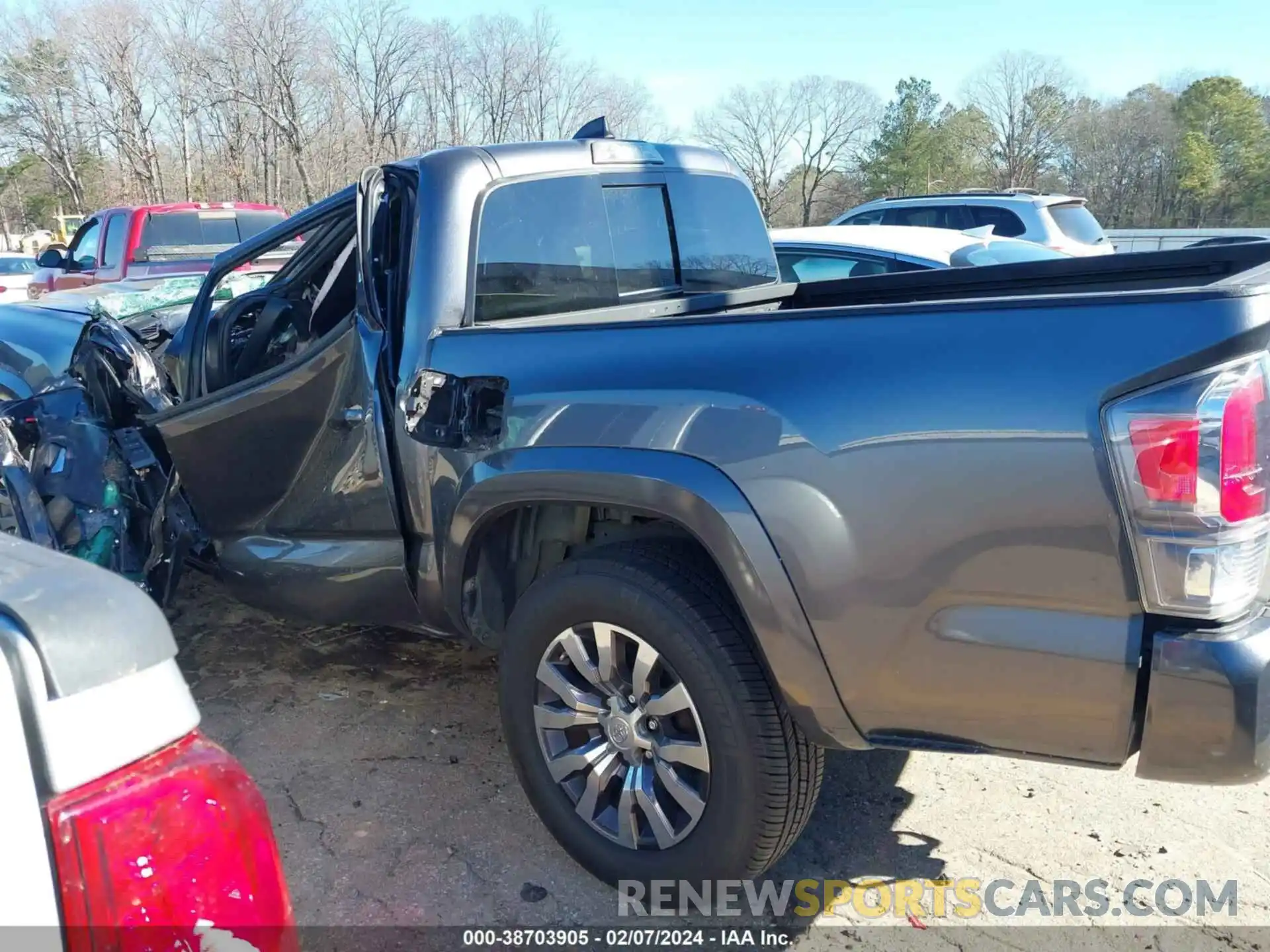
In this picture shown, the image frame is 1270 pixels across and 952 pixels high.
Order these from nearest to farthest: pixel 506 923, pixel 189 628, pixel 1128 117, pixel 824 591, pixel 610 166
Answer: pixel 824 591 < pixel 506 923 < pixel 610 166 < pixel 189 628 < pixel 1128 117

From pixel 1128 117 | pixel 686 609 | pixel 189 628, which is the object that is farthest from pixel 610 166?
pixel 1128 117

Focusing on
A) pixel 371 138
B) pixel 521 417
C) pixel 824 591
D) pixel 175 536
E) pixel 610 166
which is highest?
pixel 371 138

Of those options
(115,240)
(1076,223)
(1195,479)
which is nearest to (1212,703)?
(1195,479)

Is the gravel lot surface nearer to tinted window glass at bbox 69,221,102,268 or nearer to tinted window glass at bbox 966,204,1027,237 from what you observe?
tinted window glass at bbox 966,204,1027,237

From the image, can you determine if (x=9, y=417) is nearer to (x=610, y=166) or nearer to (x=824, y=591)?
(x=610, y=166)

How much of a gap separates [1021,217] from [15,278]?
16972 millimetres

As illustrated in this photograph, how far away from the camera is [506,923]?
2631 mm

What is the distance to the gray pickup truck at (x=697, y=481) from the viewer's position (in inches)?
73.5

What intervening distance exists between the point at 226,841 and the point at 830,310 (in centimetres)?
159

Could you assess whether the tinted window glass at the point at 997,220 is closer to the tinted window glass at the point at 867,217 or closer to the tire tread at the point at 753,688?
the tinted window glass at the point at 867,217

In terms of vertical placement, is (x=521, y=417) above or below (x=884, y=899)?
above

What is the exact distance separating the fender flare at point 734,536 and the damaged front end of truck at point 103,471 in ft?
6.93

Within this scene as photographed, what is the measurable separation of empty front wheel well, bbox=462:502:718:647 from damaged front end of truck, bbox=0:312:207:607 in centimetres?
155
